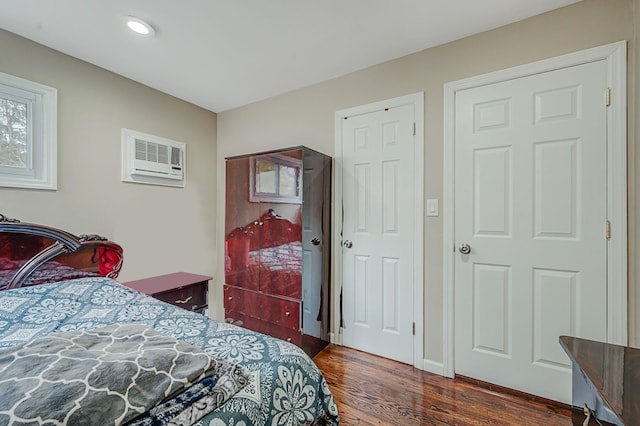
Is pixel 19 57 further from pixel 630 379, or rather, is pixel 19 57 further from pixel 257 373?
pixel 630 379

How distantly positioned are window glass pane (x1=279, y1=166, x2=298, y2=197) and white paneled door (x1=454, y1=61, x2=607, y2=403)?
1204mm

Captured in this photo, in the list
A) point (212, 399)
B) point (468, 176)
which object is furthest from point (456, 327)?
point (212, 399)

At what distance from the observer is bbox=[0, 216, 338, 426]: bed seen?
0.76 meters

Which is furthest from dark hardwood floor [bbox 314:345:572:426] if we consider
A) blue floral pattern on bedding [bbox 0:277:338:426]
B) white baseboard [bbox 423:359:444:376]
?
blue floral pattern on bedding [bbox 0:277:338:426]

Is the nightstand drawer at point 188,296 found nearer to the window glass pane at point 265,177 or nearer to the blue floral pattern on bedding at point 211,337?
the blue floral pattern on bedding at point 211,337

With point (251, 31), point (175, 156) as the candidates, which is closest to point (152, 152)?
point (175, 156)

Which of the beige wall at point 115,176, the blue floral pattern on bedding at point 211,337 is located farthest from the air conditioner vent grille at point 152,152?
the blue floral pattern on bedding at point 211,337

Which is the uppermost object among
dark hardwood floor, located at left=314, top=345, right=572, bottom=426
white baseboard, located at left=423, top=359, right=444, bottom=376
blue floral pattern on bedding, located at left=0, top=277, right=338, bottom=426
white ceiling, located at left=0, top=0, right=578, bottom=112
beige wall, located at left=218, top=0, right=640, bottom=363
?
white ceiling, located at left=0, top=0, right=578, bottom=112

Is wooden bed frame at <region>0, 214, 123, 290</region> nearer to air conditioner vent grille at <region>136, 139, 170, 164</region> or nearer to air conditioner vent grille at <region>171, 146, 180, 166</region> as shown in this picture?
air conditioner vent grille at <region>136, 139, 170, 164</region>

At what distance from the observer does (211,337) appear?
115cm

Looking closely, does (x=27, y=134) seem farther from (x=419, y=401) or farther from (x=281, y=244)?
(x=419, y=401)

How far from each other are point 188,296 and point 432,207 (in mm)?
2071

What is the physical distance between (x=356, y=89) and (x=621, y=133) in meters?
1.72

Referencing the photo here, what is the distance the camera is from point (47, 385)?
2.22 feet
